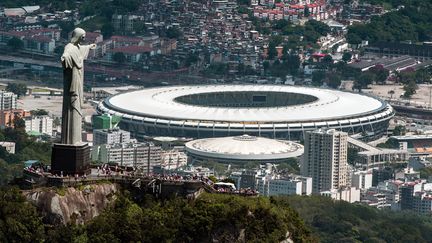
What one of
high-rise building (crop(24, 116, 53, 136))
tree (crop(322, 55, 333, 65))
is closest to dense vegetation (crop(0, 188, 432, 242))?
high-rise building (crop(24, 116, 53, 136))

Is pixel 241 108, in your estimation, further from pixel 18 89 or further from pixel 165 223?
pixel 165 223

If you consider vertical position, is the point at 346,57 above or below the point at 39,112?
below

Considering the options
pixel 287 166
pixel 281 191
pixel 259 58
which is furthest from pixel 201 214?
pixel 259 58

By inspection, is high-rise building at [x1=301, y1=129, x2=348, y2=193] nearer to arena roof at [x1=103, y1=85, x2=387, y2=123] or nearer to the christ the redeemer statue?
arena roof at [x1=103, y1=85, x2=387, y2=123]

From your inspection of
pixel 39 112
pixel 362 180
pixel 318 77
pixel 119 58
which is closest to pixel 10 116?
pixel 39 112

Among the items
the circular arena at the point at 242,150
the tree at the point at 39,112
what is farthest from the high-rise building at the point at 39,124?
the circular arena at the point at 242,150
